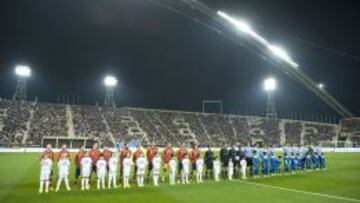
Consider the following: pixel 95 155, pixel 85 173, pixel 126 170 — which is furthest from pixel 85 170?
pixel 126 170

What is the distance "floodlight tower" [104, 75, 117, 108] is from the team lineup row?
46092 mm

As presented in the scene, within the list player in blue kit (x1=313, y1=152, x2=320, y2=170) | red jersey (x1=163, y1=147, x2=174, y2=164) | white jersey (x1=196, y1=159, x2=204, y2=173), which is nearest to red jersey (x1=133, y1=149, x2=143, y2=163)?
red jersey (x1=163, y1=147, x2=174, y2=164)

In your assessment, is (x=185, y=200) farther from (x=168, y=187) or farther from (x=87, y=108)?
(x=87, y=108)

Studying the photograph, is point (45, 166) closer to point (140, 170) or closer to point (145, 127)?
point (140, 170)

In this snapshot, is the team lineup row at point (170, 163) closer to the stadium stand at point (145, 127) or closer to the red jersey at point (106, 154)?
the red jersey at point (106, 154)

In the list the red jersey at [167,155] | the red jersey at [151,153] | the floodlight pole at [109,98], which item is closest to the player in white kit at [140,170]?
the red jersey at [151,153]

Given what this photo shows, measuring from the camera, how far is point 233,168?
27.2m

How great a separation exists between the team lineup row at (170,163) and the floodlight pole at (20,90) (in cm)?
4631

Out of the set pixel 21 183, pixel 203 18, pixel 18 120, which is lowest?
pixel 21 183

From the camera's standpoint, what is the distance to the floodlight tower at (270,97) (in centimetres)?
7919

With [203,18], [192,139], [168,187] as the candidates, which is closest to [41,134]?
[192,139]

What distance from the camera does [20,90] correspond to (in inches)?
2635

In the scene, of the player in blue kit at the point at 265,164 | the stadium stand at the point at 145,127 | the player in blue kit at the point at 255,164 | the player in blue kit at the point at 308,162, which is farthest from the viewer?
the stadium stand at the point at 145,127

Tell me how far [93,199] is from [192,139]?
180 feet
